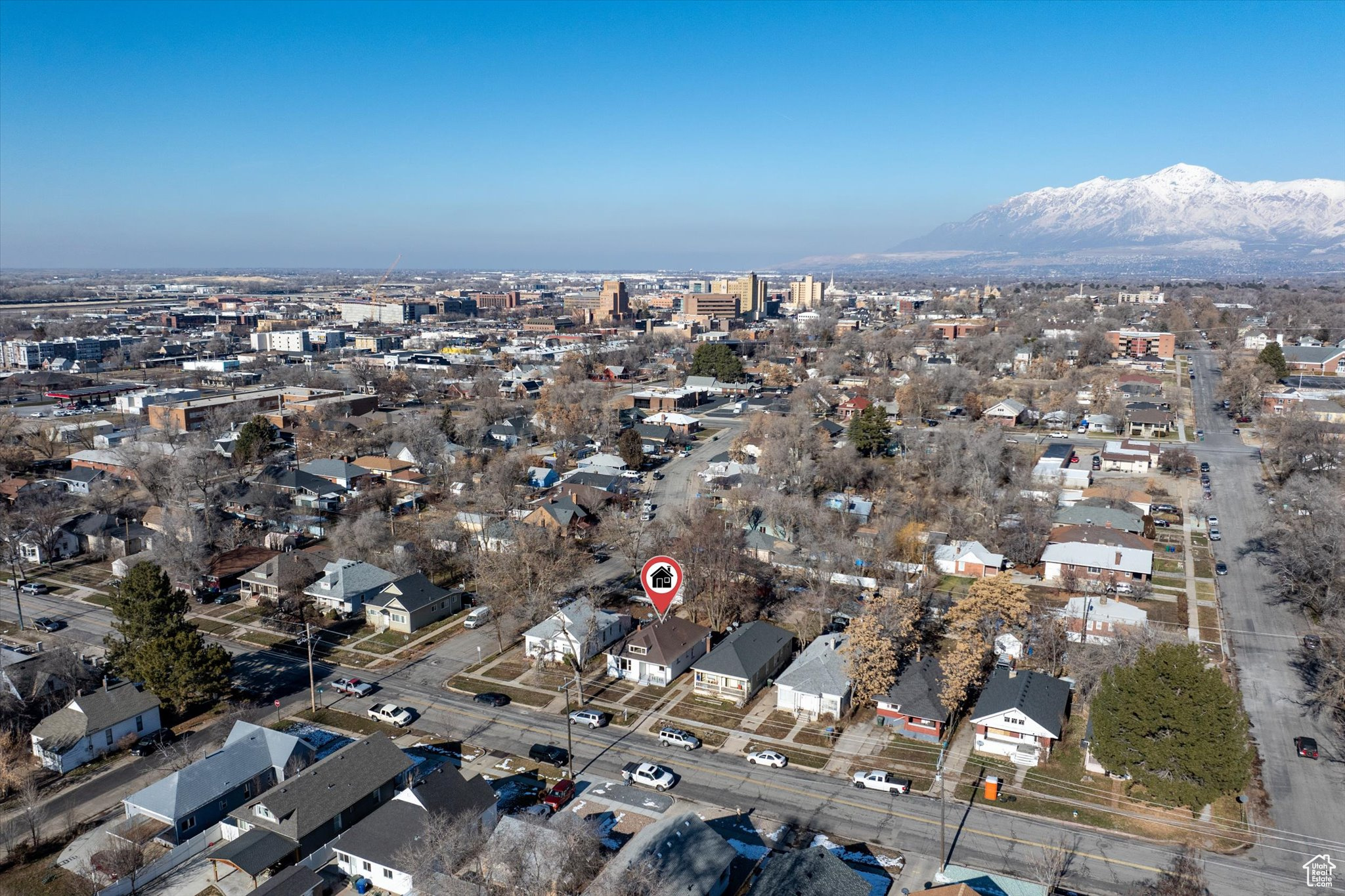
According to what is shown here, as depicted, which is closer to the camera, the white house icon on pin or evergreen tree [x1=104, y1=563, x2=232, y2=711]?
the white house icon on pin

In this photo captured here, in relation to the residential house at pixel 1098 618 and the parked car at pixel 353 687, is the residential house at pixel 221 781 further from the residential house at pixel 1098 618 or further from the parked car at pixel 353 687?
the residential house at pixel 1098 618

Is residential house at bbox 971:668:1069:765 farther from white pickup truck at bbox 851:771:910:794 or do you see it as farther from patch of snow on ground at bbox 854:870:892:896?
patch of snow on ground at bbox 854:870:892:896

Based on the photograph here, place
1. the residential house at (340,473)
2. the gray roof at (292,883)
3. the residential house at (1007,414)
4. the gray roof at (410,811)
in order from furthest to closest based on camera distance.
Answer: the residential house at (1007,414) → the residential house at (340,473) → the gray roof at (410,811) → the gray roof at (292,883)

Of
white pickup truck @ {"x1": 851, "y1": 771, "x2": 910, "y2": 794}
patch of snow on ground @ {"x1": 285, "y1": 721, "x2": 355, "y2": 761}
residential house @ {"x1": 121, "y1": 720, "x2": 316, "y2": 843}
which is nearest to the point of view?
Answer: residential house @ {"x1": 121, "y1": 720, "x2": 316, "y2": 843}

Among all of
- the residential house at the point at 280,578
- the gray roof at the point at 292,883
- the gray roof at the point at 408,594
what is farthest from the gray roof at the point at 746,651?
the residential house at the point at 280,578

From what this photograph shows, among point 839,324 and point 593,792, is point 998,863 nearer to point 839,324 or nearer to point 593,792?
point 593,792

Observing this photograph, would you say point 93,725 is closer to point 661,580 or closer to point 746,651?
point 661,580

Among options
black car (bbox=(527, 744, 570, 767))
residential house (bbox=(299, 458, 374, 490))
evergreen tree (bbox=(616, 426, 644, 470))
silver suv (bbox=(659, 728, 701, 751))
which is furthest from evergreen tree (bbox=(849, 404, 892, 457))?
black car (bbox=(527, 744, 570, 767))
